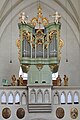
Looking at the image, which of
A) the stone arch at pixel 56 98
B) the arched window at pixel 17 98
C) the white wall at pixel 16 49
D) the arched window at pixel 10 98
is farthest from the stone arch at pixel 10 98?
the white wall at pixel 16 49

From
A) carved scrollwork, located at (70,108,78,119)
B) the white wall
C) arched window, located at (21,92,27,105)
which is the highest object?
the white wall

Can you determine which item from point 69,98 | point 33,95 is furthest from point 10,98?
point 69,98

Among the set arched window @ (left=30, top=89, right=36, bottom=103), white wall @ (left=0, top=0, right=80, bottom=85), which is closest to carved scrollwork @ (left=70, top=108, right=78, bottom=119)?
arched window @ (left=30, top=89, right=36, bottom=103)

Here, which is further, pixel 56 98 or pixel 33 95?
pixel 56 98

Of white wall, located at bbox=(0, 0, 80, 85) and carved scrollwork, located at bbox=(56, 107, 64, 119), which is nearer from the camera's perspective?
carved scrollwork, located at bbox=(56, 107, 64, 119)

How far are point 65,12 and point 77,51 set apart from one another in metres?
2.91

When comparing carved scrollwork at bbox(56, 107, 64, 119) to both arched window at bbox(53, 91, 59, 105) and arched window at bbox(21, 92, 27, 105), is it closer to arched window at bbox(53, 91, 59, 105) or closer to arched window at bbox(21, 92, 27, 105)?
arched window at bbox(53, 91, 59, 105)

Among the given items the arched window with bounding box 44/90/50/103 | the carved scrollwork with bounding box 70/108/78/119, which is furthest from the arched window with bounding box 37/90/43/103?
the carved scrollwork with bounding box 70/108/78/119

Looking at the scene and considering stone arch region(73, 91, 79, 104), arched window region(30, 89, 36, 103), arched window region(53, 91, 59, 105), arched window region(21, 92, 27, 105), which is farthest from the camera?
stone arch region(73, 91, 79, 104)

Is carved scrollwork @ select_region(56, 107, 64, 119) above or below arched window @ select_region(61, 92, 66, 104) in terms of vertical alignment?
below

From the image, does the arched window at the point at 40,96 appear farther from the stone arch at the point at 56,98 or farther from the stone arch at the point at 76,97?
the stone arch at the point at 76,97

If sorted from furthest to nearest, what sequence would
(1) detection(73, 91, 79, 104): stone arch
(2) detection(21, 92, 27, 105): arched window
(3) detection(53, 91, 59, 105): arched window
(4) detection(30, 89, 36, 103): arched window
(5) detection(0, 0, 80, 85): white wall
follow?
1. (5) detection(0, 0, 80, 85): white wall
2. (1) detection(73, 91, 79, 104): stone arch
3. (3) detection(53, 91, 59, 105): arched window
4. (2) detection(21, 92, 27, 105): arched window
5. (4) detection(30, 89, 36, 103): arched window

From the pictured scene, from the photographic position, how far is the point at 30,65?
23562 millimetres

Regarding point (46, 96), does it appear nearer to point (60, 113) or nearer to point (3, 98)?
point (60, 113)
